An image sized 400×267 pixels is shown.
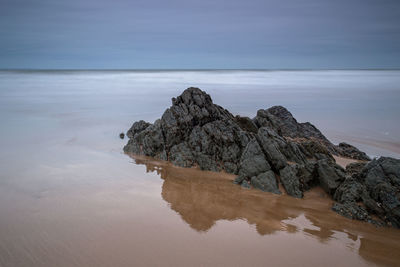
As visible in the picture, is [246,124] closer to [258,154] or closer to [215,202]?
[258,154]

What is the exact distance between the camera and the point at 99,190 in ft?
25.2

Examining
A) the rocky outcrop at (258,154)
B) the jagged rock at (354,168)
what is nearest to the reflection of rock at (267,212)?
the rocky outcrop at (258,154)

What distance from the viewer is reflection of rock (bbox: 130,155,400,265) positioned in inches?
231

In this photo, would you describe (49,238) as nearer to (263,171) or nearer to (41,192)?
(41,192)

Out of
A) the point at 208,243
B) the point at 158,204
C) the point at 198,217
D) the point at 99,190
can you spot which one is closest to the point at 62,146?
the point at 99,190

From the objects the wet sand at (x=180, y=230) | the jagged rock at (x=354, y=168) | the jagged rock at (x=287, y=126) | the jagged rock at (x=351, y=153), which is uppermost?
the jagged rock at (x=287, y=126)

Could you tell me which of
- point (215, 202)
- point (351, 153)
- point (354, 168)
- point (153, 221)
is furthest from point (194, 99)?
point (351, 153)

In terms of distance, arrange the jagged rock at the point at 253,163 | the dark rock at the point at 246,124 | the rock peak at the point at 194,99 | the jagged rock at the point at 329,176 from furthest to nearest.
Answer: the dark rock at the point at 246,124, the rock peak at the point at 194,99, the jagged rock at the point at 253,163, the jagged rock at the point at 329,176

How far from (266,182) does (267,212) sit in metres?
1.24

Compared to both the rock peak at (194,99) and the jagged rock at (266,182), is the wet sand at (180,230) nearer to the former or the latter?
the jagged rock at (266,182)

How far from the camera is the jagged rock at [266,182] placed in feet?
25.9

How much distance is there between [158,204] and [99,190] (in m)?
1.59

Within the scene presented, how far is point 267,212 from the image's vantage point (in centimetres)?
689

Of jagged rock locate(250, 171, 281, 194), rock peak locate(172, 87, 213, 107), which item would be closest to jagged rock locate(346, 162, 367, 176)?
jagged rock locate(250, 171, 281, 194)
